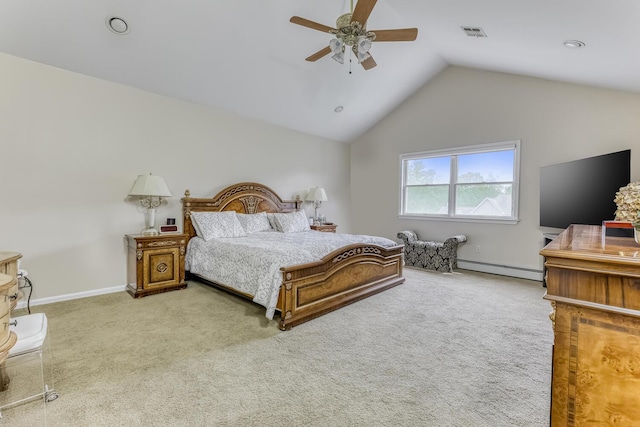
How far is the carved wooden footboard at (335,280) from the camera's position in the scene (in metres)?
3.02

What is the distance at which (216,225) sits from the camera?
4.52m

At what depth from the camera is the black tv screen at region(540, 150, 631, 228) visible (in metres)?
3.73

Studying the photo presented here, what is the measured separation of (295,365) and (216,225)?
2712 millimetres

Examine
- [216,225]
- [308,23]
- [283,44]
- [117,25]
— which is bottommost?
[216,225]

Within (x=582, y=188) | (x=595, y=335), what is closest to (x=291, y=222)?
(x=582, y=188)

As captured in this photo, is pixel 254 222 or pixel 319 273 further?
pixel 254 222

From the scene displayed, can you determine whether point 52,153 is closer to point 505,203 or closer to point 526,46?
point 526,46

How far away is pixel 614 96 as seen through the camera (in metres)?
4.23

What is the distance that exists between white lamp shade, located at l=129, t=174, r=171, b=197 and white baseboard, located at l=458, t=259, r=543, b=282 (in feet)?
16.8

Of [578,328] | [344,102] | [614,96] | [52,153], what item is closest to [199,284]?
[52,153]

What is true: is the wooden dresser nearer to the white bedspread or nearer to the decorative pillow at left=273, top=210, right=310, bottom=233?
the white bedspread

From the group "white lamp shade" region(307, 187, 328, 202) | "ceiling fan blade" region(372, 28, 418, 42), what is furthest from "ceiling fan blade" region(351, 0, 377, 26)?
"white lamp shade" region(307, 187, 328, 202)

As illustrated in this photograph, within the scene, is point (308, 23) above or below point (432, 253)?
above

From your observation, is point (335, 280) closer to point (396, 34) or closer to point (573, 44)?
point (396, 34)
